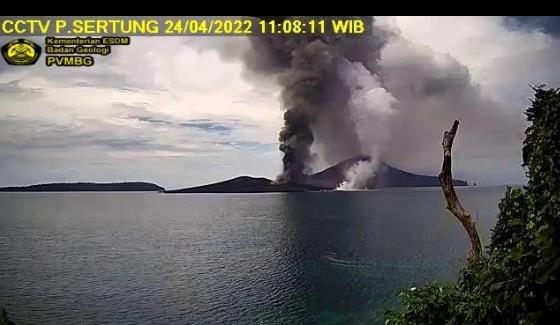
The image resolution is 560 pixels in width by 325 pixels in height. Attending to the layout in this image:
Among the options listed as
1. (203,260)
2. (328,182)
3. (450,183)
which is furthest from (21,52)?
(203,260)

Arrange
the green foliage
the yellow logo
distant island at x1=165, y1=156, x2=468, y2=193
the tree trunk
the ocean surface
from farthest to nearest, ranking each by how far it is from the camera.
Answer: the ocean surface → distant island at x1=165, y1=156, x2=468, y2=193 → the yellow logo → the tree trunk → the green foliage

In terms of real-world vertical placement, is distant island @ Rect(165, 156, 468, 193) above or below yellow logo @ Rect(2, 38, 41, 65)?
below

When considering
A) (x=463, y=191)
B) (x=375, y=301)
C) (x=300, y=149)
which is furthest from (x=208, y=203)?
(x=463, y=191)

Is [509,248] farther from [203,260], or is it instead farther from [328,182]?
Result: [203,260]

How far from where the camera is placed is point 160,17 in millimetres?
3818

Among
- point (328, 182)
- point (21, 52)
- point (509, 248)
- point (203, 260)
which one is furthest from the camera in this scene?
point (203, 260)

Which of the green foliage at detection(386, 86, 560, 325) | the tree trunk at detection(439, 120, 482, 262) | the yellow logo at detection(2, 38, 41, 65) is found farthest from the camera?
the yellow logo at detection(2, 38, 41, 65)

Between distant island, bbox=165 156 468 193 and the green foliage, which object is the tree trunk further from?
distant island, bbox=165 156 468 193

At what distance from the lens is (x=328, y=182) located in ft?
23.7

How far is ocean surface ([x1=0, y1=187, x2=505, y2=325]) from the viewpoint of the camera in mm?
8203

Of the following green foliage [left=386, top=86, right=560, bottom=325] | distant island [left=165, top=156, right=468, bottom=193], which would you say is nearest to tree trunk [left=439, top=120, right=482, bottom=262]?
green foliage [left=386, top=86, right=560, bottom=325]

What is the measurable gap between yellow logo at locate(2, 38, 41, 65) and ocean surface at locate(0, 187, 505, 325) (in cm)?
285

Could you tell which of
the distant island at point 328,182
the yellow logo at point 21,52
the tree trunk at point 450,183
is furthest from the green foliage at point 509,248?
the yellow logo at point 21,52

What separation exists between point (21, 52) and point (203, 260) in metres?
5.78
